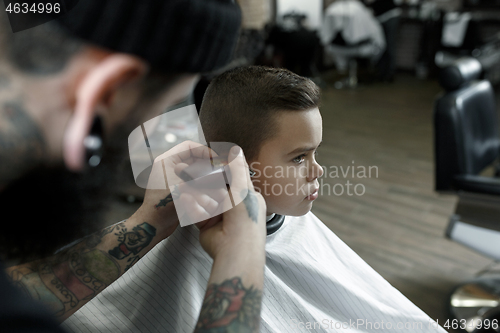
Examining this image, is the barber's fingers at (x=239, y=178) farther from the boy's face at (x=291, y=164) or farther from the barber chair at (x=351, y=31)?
the barber chair at (x=351, y=31)

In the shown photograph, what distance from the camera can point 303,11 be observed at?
5.97m

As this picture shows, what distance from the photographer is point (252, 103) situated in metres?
0.81

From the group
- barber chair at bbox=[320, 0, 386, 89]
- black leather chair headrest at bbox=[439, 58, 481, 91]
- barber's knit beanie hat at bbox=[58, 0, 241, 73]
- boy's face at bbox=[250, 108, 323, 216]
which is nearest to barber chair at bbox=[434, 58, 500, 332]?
black leather chair headrest at bbox=[439, 58, 481, 91]

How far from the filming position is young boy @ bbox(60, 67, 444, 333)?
2.63 ft

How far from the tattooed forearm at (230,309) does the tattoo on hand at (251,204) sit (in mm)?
106

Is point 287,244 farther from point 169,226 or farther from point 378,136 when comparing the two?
point 378,136

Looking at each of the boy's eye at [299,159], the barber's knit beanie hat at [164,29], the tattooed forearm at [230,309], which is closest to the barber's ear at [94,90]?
the barber's knit beanie hat at [164,29]

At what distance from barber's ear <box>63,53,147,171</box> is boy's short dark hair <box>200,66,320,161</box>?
0.55 m

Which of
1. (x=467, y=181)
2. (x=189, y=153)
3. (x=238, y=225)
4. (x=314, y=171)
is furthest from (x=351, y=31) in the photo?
(x=238, y=225)

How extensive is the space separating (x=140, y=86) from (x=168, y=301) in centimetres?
66

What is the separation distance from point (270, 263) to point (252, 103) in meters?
0.40

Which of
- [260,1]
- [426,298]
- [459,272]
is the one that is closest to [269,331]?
[426,298]

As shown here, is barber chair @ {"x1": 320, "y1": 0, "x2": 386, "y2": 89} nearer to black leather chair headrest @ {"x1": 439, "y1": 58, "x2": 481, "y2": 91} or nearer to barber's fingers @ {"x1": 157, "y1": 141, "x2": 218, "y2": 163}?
black leather chair headrest @ {"x1": 439, "y1": 58, "x2": 481, "y2": 91}

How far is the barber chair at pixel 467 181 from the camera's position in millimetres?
1509
